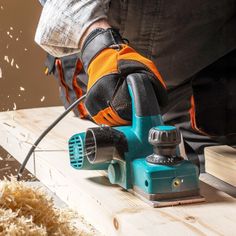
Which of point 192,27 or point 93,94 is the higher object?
point 192,27

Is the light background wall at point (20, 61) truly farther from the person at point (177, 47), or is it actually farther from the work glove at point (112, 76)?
the work glove at point (112, 76)

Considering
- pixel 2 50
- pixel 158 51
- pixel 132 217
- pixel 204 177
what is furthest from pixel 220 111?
pixel 2 50

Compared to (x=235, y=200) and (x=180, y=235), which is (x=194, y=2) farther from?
(x=180, y=235)

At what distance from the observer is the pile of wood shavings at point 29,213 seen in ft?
3.64

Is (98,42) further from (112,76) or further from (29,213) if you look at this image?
(29,213)

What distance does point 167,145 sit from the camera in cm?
125

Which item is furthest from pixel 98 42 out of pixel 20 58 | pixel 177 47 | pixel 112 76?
pixel 20 58

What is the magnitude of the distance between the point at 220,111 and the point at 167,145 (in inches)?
30.8

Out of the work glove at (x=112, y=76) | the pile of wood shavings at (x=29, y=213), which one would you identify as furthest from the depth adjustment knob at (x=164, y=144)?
the pile of wood shavings at (x=29, y=213)

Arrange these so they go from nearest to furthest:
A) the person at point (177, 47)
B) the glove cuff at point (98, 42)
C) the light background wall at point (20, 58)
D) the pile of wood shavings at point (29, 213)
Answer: the pile of wood shavings at point (29, 213)
the glove cuff at point (98, 42)
the person at point (177, 47)
the light background wall at point (20, 58)

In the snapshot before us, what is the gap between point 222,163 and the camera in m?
1.50

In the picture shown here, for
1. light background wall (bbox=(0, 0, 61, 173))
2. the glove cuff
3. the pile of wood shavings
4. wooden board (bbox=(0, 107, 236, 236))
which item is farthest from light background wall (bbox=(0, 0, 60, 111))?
the pile of wood shavings

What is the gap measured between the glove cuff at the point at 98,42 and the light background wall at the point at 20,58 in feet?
5.02

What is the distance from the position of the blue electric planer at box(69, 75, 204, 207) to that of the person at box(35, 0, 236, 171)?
0.35m
